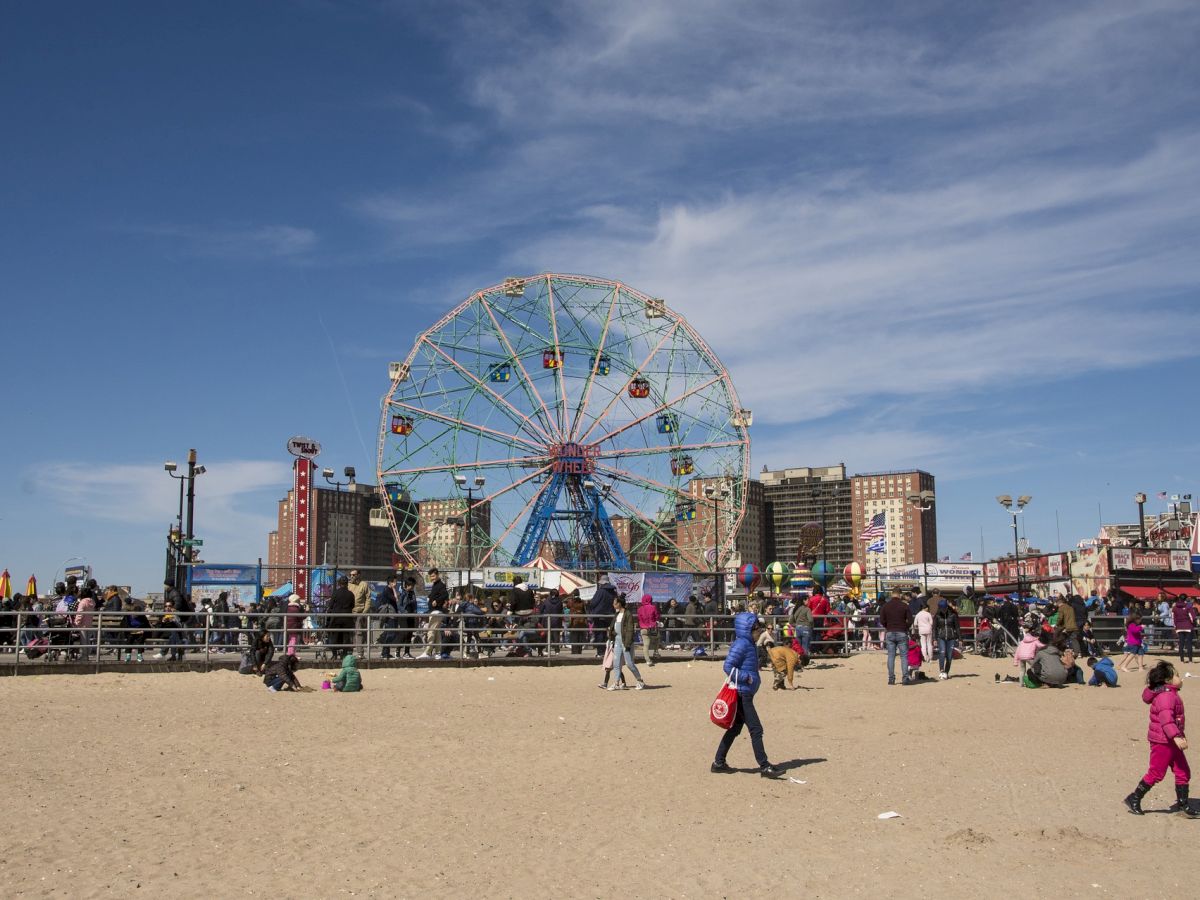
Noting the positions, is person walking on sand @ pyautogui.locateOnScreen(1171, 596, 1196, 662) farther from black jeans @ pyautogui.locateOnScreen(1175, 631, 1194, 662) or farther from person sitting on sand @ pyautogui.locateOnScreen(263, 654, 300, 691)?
person sitting on sand @ pyautogui.locateOnScreen(263, 654, 300, 691)

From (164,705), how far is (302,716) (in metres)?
2.36

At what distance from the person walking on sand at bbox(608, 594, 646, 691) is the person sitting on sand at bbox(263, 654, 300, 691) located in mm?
5170

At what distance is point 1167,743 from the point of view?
365 inches

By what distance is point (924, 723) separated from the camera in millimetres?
15148

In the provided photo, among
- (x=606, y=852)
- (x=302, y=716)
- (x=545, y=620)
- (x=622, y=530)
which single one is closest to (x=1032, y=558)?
(x=622, y=530)

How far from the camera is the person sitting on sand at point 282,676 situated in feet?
60.1

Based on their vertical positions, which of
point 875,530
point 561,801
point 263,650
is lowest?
point 561,801

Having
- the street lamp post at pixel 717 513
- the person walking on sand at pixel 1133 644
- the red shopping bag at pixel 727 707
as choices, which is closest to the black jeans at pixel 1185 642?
the person walking on sand at pixel 1133 644

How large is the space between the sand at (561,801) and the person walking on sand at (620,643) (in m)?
1.77

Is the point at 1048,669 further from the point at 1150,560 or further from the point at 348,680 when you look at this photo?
the point at 1150,560

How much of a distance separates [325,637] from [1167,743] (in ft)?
54.8

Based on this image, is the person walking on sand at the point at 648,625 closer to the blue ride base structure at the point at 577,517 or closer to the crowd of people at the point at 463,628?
the crowd of people at the point at 463,628

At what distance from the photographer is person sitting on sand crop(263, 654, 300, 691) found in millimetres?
18328

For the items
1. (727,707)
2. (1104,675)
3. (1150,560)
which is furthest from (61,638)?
(1150,560)
